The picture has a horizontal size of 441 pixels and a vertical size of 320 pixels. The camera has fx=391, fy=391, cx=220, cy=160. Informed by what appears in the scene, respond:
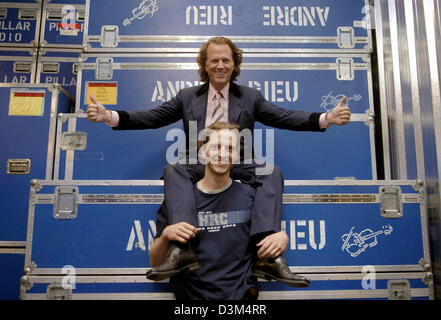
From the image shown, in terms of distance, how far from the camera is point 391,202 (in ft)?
7.40

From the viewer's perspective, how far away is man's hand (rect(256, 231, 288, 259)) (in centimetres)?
180

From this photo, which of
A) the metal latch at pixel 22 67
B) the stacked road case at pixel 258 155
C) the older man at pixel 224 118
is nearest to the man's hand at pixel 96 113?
the older man at pixel 224 118

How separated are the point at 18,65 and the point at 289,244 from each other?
3.27m

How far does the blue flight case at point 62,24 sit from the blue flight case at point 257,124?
1.17 metres

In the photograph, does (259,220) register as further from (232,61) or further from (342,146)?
(342,146)

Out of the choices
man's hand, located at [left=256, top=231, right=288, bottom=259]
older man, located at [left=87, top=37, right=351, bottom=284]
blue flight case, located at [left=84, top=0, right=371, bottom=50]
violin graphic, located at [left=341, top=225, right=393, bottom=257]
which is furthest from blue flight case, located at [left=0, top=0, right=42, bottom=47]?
violin graphic, located at [left=341, top=225, right=393, bottom=257]

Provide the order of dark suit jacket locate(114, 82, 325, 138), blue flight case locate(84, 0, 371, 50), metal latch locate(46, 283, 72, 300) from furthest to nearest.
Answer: blue flight case locate(84, 0, 371, 50)
dark suit jacket locate(114, 82, 325, 138)
metal latch locate(46, 283, 72, 300)

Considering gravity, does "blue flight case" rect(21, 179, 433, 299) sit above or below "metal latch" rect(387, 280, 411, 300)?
above

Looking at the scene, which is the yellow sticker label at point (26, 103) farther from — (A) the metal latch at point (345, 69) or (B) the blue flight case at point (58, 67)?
(A) the metal latch at point (345, 69)

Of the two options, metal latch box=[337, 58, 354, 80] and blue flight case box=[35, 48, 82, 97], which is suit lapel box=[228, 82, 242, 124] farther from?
blue flight case box=[35, 48, 82, 97]

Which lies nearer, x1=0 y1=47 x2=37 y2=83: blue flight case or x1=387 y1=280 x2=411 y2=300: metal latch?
x1=387 y1=280 x2=411 y2=300: metal latch

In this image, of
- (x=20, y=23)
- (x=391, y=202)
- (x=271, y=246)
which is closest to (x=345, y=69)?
(x=391, y=202)

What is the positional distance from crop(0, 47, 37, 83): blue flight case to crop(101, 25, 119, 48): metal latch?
50.1 inches

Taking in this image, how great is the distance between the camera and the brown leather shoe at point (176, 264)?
5.72ft
